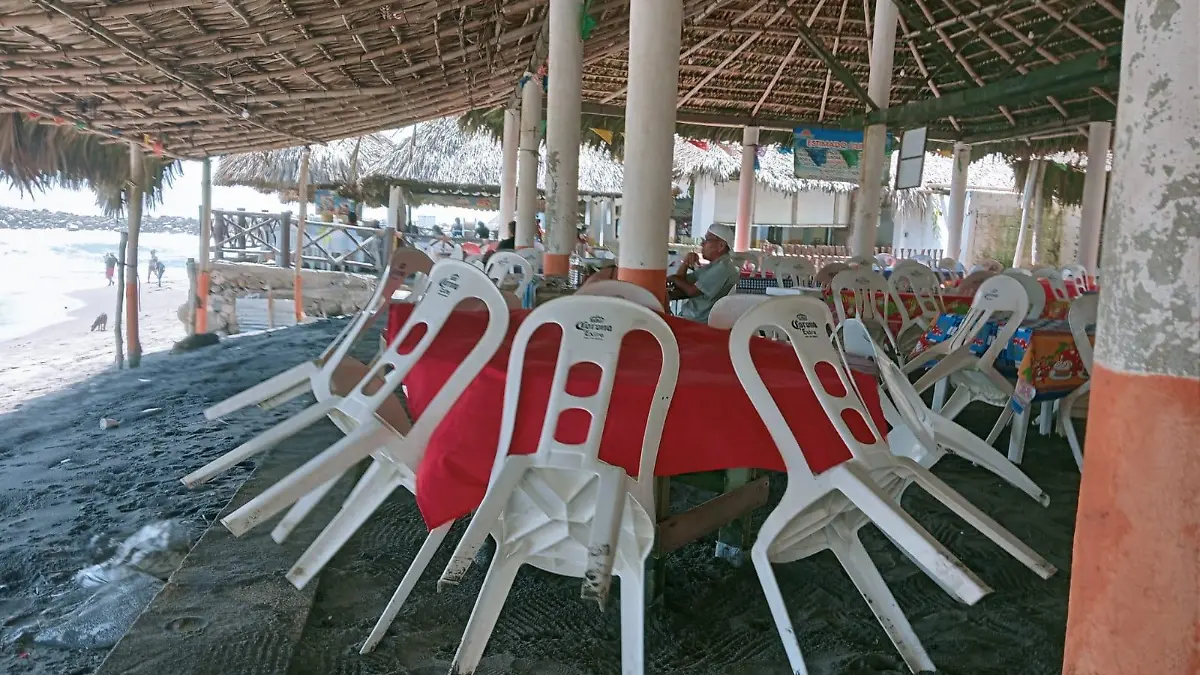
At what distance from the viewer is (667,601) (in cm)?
274

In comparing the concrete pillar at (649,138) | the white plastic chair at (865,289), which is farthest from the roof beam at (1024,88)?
the concrete pillar at (649,138)

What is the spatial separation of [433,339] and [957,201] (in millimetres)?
14011

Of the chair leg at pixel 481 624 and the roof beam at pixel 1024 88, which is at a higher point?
the roof beam at pixel 1024 88

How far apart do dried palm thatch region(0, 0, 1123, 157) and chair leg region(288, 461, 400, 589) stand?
15.1 ft

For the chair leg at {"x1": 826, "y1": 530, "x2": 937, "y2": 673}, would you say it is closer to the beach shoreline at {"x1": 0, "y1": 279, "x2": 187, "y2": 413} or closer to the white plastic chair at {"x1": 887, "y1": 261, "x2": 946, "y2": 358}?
the white plastic chair at {"x1": 887, "y1": 261, "x2": 946, "y2": 358}

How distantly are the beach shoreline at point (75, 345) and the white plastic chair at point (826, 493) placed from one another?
795 centimetres

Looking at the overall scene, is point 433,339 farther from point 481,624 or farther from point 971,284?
point 971,284

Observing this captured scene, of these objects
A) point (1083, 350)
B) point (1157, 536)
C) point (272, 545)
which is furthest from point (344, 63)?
point (1157, 536)

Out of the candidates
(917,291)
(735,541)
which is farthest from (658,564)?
(917,291)

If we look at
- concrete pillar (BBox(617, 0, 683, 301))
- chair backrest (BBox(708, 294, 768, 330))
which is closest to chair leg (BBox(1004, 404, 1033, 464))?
chair backrest (BBox(708, 294, 768, 330))

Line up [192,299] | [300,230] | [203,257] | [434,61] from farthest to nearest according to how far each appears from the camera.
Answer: [300,230] < [192,299] < [203,257] < [434,61]

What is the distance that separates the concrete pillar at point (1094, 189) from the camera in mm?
12344

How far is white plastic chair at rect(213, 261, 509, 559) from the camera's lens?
220 centimetres

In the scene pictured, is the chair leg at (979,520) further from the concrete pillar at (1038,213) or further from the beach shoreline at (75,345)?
the concrete pillar at (1038,213)
